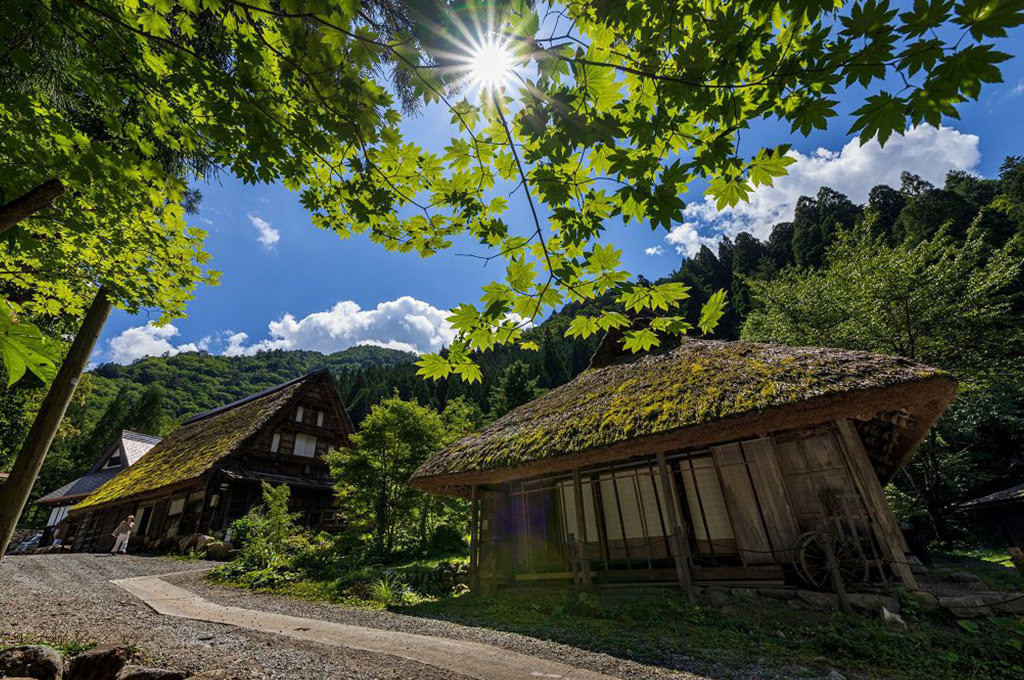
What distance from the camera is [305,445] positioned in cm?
2008

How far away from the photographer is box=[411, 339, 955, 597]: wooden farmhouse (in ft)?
18.9

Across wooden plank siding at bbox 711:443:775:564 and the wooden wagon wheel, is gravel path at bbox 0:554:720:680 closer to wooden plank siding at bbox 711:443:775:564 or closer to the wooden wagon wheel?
the wooden wagon wheel

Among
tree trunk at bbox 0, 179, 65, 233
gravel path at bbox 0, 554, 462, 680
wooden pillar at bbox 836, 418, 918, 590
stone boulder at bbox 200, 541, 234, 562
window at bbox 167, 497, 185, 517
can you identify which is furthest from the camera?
window at bbox 167, 497, 185, 517

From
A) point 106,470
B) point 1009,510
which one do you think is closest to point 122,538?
point 106,470

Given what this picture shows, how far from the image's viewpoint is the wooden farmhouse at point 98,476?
24172mm

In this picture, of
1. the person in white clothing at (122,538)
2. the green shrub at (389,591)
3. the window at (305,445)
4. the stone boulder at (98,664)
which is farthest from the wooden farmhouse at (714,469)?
the person in white clothing at (122,538)

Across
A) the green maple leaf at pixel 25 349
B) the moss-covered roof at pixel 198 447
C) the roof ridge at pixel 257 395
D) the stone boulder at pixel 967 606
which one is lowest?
the stone boulder at pixel 967 606

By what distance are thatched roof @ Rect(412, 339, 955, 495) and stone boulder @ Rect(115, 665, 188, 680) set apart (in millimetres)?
5231

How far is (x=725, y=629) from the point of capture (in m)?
5.37

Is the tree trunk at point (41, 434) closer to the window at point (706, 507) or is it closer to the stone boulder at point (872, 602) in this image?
the window at point (706, 507)

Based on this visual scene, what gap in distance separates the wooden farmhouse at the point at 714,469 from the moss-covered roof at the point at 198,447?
12.1m

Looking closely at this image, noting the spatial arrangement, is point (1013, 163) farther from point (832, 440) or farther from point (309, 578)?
point (309, 578)

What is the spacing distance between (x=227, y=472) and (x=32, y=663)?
14773 mm

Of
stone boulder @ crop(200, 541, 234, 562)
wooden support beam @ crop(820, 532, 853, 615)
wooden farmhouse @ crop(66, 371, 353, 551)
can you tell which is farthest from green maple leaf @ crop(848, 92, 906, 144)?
wooden farmhouse @ crop(66, 371, 353, 551)
